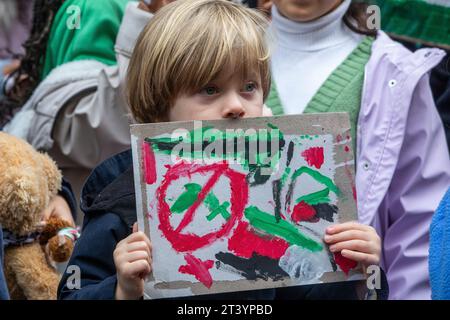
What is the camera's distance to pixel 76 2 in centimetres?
340

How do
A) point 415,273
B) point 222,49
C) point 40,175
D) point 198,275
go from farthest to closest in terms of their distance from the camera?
point 415,273, point 40,175, point 222,49, point 198,275

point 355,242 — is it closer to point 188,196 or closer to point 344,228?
point 344,228

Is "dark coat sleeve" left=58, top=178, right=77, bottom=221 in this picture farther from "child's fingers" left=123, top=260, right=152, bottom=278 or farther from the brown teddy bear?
"child's fingers" left=123, top=260, right=152, bottom=278

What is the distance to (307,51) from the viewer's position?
3119 millimetres

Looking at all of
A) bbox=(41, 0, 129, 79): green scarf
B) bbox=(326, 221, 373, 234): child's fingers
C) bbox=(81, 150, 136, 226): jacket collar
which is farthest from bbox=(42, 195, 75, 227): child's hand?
bbox=(326, 221, 373, 234): child's fingers

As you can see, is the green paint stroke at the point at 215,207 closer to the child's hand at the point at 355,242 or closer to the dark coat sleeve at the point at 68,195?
the child's hand at the point at 355,242

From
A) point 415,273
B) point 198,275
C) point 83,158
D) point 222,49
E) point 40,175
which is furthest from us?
point 83,158

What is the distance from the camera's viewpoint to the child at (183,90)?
2.21 metres

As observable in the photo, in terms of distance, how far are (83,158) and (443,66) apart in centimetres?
121

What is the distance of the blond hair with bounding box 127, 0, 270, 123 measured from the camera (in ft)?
7.30

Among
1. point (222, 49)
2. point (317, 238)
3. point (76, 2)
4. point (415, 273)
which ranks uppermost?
point (76, 2)

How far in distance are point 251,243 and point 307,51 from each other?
45.4 inches
